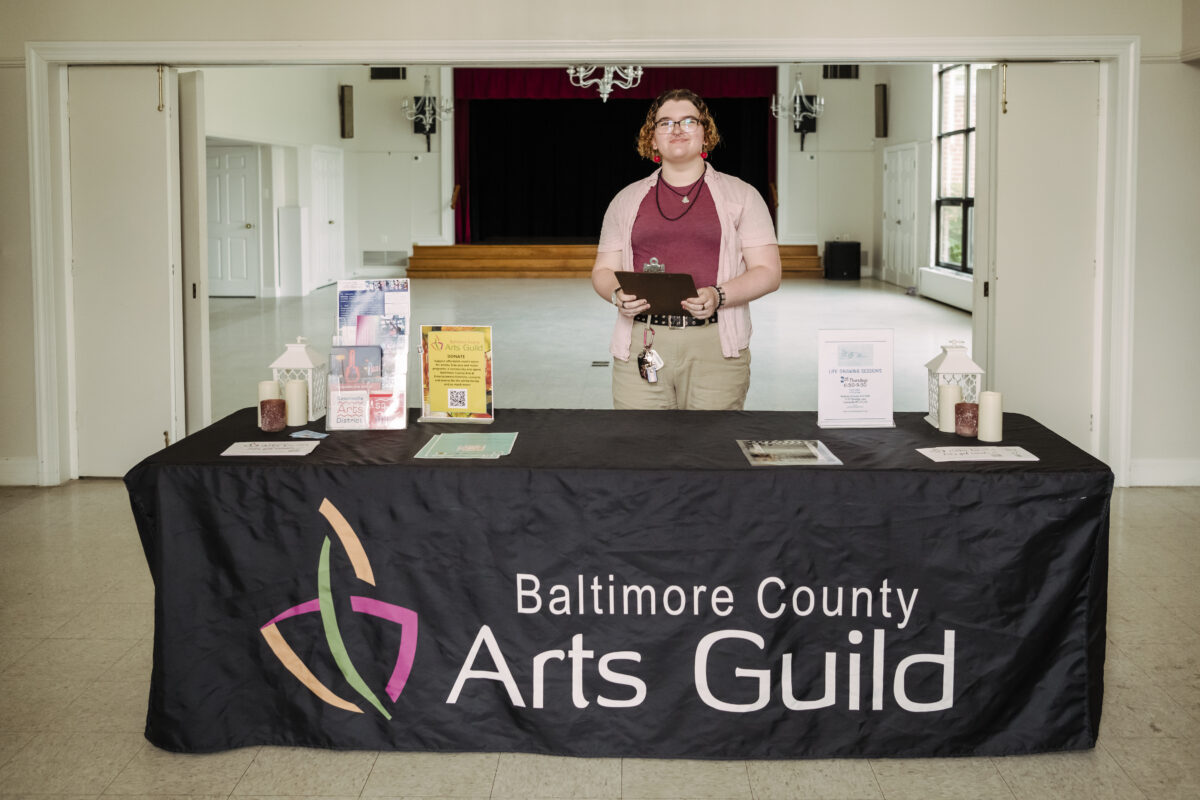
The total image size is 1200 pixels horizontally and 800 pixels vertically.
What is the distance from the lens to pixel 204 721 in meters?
2.75

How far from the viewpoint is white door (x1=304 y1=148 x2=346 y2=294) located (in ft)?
54.4

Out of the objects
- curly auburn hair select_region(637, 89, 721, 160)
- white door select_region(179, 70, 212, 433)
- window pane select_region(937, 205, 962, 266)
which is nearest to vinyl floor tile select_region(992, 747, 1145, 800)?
curly auburn hair select_region(637, 89, 721, 160)

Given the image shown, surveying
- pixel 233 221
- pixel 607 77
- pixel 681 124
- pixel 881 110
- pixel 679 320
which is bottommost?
pixel 679 320

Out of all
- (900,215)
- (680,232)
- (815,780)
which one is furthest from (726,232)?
(900,215)

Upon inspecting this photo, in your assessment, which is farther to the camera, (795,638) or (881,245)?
(881,245)

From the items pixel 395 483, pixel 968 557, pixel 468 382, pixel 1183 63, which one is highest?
pixel 1183 63

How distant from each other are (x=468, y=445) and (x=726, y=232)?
43.3 inches

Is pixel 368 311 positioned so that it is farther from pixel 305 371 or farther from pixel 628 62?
pixel 628 62

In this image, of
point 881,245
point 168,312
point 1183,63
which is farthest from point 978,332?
point 881,245

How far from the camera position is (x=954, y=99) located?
14.3 metres

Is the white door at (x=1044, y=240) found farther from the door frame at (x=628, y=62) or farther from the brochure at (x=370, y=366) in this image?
the brochure at (x=370, y=366)

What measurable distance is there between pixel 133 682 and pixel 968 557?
216 centimetres

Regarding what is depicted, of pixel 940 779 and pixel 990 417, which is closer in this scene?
pixel 940 779

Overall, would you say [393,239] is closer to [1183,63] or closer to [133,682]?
[1183,63]
